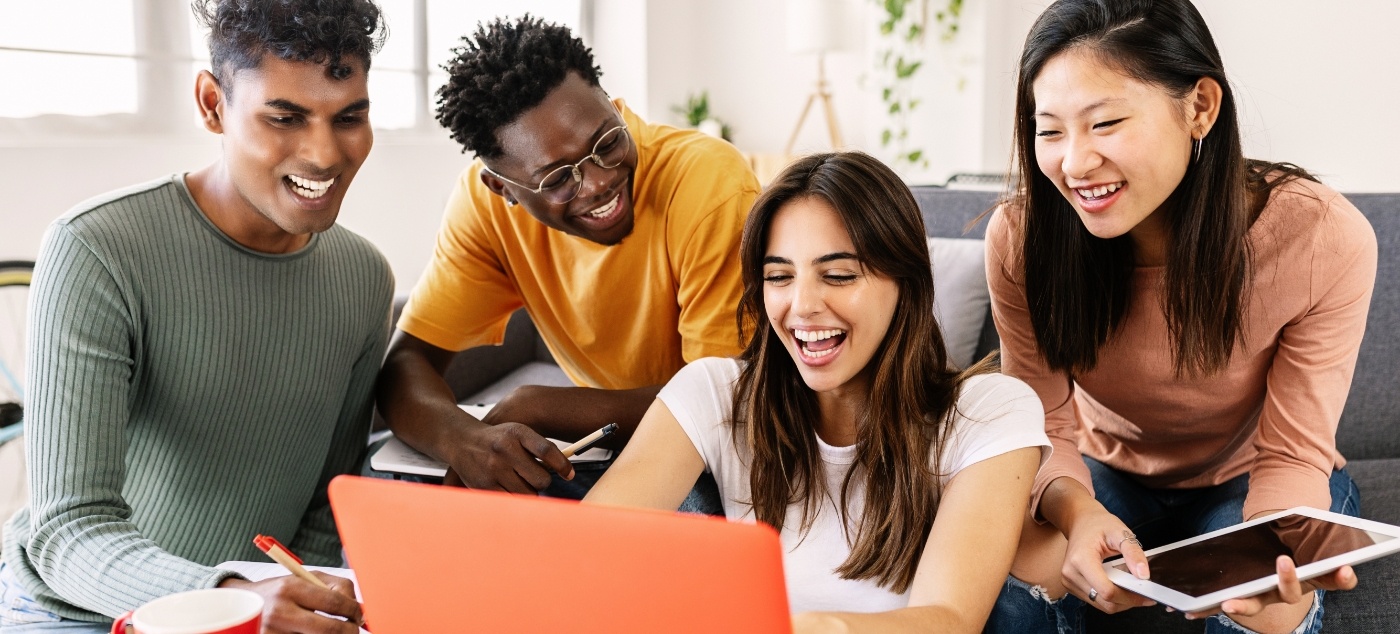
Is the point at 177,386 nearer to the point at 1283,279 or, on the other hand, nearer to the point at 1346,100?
the point at 1283,279

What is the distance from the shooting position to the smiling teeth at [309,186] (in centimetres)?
139

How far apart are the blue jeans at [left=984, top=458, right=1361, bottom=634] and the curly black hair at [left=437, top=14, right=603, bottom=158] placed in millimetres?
915

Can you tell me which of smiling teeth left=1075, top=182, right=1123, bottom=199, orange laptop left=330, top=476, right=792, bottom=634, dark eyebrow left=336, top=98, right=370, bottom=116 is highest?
dark eyebrow left=336, top=98, right=370, bottom=116

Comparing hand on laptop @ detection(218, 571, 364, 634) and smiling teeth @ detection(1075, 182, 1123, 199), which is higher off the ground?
smiling teeth @ detection(1075, 182, 1123, 199)

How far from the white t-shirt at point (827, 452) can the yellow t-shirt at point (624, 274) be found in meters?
0.21

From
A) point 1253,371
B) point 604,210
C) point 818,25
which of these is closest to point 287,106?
point 604,210

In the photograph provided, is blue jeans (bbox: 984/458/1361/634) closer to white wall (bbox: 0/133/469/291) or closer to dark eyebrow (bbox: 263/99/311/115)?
dark eyebrow (bbox: 263/99/311/115)

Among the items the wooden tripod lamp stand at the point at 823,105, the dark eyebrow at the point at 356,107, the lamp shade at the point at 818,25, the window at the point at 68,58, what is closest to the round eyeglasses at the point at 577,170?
the dark eyebrow at the point at 356,107

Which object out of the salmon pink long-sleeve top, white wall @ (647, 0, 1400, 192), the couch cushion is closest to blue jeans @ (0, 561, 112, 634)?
the salmon pink long-sleeve top

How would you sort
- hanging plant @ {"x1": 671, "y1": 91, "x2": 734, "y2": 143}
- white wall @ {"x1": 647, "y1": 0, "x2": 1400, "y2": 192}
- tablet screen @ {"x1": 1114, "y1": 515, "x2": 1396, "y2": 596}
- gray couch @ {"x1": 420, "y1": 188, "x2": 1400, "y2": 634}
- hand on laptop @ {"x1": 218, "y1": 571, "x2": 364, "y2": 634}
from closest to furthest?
hand on laptop @ {"x1": 218, "y1": 571, "x2": 364, "y2": 634}, tablet screen @ {"x1": 1114, "y1": 515, "x2": 1396, "y2": 596}, gray couch @ {"x1": 420, "y1": 188, "x2": 1400, "y2": 634}, white wall @ {"x1": 647, "y1": 0, "x2": 1400, "y2": 192}, hanging plant @ {"x1": 671, "y1": 91, "x2": 734, "y2": 143}

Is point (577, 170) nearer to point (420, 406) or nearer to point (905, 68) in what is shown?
point (420, 406)

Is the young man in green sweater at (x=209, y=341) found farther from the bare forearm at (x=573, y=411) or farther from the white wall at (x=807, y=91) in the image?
the white wall at (x=807, y=91)

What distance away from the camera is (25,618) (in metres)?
1.29

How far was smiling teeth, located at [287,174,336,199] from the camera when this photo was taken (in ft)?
4.58
